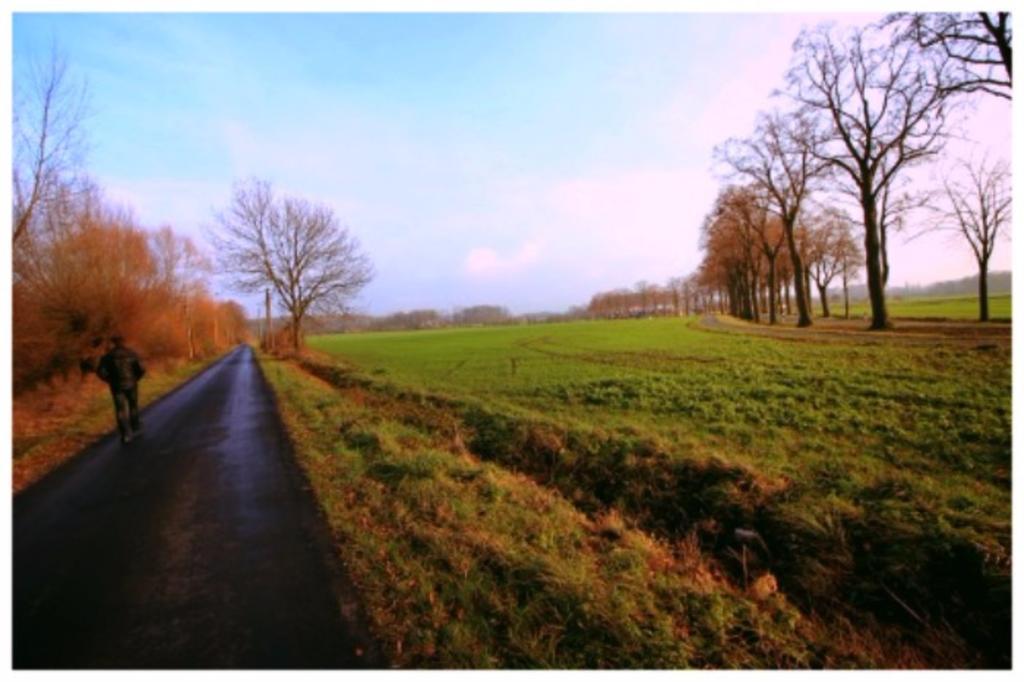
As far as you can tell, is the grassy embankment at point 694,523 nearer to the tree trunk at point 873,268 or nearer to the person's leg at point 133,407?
the person's leg at point 133,407

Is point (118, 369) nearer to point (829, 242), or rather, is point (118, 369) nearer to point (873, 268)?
point (873, 268)

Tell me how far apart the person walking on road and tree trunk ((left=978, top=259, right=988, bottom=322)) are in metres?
31.8

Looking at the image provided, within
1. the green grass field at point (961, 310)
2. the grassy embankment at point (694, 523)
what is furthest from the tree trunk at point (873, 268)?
the grassy embankment at point (694, 523)

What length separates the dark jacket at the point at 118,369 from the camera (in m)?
9.00

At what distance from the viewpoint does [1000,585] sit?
4.13 metres

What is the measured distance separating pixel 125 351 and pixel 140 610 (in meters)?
7.80

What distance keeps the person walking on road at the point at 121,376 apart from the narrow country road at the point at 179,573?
2.01 metres

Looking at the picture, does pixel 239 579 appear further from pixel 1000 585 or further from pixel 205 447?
pixel 1000 585

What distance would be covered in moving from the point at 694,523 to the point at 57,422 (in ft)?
45.1

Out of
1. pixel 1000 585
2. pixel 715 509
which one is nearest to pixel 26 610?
pixel 715 509

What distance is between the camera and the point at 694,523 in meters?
5.81

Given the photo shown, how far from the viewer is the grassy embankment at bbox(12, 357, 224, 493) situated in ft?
24.3

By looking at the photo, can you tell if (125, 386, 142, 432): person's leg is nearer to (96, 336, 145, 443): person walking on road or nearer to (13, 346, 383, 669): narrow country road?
(96, 336, 145, 443): person walking on road

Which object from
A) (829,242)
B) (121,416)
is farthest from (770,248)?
(121,416)
